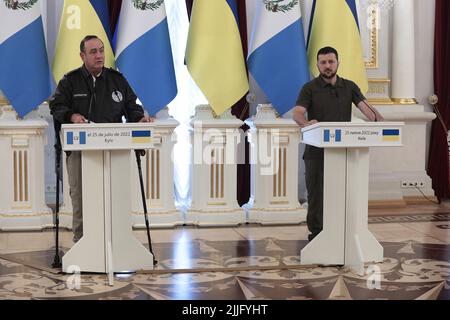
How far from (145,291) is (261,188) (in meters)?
2.71

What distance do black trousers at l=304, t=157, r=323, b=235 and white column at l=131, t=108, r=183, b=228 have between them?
1572 millimetres

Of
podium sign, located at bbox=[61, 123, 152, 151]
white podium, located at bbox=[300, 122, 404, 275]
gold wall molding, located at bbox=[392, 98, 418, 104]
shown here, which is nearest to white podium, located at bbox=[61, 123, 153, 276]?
podium sign, located at bbox=[61, 123, 152, 151]

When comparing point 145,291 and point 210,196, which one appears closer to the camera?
point 145,291

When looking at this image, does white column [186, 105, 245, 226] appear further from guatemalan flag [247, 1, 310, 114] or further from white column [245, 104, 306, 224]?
guatemalan flag [247, 1, 310, 114]

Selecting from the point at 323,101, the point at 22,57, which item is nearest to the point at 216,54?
the point at 323,101

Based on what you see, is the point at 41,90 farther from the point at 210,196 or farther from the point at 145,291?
the point at 145,291

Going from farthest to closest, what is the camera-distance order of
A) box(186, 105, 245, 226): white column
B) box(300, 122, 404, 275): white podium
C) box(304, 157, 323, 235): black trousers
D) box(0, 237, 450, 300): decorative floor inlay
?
1. box(186, 105, 245, 226): white column
2. box(304, 157, 323, 235): black trousers
3. box(300, 122, 404, 275): white podium
4. box(0, 237, 450, 300): decorative floor inlay

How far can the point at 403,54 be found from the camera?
757cm

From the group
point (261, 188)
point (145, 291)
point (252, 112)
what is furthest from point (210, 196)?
point (145, 291)

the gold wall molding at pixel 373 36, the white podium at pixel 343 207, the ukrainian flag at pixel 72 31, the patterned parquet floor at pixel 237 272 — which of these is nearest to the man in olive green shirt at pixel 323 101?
the white podium at pixel 343 207

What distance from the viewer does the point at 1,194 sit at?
20.9ft

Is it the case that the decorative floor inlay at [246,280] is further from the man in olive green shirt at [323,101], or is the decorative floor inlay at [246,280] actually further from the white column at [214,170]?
the white column at [214,170]

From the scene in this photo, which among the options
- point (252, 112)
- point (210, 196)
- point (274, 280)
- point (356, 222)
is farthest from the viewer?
point (252, 112)

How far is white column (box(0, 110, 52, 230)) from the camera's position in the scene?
6320 millimetres
